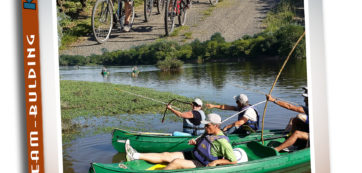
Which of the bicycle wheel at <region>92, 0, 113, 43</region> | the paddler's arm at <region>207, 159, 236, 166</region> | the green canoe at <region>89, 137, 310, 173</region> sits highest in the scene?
the bicycle wheel at <region>92, 0, 113, 43</region>

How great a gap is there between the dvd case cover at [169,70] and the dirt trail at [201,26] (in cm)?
2

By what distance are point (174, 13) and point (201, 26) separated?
1.99 feet

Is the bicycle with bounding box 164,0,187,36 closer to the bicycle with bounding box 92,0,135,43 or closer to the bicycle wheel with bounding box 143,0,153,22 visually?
the bicycle wheel with bounding box 143,0,153,22

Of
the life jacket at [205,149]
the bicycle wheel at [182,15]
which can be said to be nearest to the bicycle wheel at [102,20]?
the bicycle wheel at [182,15]

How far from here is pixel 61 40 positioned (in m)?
6.88

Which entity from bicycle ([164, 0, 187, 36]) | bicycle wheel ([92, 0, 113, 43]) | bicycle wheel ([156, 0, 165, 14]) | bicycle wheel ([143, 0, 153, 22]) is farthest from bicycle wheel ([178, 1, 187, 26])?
bicycle wheel ([92, 0, 113, 43])

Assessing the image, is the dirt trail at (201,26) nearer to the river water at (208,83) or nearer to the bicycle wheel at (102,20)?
the bicycle wheel at (102,20)

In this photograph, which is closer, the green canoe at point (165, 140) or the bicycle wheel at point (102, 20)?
the green canoe at point (165, 140)

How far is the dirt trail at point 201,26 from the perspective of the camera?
6984 millimetres

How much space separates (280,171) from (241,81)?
3239mm

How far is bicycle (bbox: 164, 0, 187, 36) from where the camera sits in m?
7.09

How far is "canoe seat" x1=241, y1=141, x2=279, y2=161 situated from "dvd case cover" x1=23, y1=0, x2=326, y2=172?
26 centimetres

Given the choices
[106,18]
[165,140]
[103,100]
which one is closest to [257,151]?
[165,140]

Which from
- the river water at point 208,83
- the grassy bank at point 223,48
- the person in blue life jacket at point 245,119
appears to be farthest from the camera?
the grassy bank at point 223,48
